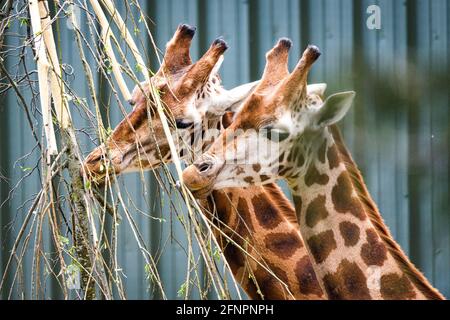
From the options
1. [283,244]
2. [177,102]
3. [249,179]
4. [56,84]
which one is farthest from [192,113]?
[56,84]

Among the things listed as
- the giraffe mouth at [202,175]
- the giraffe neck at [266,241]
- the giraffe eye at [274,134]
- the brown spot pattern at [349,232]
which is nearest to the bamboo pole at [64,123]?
the giraffe mouth at [202,175]

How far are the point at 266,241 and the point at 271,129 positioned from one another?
0.51 m

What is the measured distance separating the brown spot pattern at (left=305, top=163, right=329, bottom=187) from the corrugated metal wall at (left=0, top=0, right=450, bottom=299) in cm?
89

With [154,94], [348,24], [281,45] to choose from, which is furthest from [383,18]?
[154,94]

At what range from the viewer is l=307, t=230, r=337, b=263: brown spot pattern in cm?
250

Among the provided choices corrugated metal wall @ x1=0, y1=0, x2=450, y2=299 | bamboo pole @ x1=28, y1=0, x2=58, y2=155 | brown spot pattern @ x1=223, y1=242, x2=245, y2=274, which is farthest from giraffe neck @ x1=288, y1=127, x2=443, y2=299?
bamboo pole @ x1=28, y1=0, x2=58, y2=155

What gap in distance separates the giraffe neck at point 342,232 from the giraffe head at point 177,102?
0.36 meters

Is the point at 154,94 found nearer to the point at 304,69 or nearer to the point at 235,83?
the point at 304,69

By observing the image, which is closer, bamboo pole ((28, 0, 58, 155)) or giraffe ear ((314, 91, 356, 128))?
bamboo pole ((28, 0, 58, 155))

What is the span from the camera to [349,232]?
250 centimetres

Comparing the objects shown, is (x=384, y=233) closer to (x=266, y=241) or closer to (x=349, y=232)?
(x=349, y=232)

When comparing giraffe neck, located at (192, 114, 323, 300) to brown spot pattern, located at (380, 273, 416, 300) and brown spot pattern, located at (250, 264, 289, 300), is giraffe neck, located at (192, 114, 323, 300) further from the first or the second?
brown spot pattern, located at (380, 273, 416, 300)

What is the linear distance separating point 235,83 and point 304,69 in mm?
1166

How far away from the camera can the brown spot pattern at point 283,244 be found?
2.71 m
